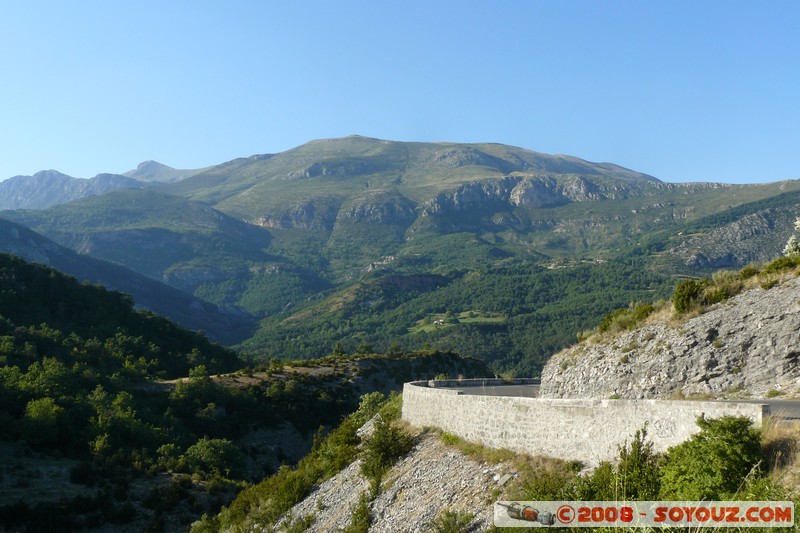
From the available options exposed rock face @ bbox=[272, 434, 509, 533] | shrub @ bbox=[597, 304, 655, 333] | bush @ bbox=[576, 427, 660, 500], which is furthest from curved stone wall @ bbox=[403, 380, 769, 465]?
shrub @ bbox=[597, 304, 655, 333]

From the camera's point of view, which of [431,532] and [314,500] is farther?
[314,500]

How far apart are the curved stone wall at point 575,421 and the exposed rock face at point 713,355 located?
5.77m

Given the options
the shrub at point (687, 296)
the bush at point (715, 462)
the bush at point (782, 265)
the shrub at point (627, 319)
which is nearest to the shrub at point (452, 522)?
the bush at point (715, 462)

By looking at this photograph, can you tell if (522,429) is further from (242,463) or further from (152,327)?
(152,327)

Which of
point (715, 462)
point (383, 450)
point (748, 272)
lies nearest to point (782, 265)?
point (748, 272)

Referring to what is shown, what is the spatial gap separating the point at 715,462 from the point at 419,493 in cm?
1010

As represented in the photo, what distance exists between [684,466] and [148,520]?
129ft

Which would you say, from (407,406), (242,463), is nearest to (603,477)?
(407,406)

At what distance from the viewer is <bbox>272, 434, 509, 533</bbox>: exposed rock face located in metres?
17.6

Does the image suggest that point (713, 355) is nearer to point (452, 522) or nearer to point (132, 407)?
point (452, 522)

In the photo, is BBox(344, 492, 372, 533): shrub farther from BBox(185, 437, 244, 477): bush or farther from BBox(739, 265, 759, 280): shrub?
BBox(185, 437, 244, 477): bush

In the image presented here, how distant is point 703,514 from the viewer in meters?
10.2

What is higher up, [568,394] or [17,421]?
[568,394]

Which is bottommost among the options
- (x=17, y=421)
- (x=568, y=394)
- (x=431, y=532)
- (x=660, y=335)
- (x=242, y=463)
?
(x=242, y=463)
